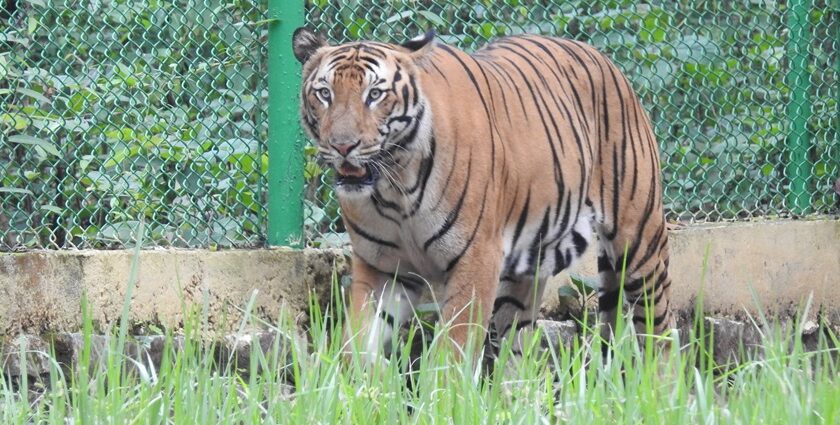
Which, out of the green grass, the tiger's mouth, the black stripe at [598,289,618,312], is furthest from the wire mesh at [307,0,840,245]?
the green grass

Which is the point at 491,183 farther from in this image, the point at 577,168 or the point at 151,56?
the point at 151,56

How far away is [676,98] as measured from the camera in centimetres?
630

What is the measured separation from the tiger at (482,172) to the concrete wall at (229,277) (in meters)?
0.37

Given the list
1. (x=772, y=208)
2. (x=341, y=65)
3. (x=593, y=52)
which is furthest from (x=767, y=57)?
(x=341, y=65)

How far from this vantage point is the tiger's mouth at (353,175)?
4.34m

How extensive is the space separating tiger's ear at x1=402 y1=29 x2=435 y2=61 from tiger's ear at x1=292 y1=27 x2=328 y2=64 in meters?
0.32

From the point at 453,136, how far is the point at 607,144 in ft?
3.57

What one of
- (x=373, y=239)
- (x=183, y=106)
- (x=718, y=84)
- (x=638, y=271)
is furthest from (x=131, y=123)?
(x=718, y=84)

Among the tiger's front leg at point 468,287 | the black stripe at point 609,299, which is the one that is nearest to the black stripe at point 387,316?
the tiger's front leg at point 468,287

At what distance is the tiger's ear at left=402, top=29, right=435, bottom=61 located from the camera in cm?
462

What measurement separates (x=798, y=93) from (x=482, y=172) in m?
2.43

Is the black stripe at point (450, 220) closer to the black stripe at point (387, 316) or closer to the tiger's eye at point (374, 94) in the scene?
the black stripe at point (387, 316)

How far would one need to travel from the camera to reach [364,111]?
4383 mm

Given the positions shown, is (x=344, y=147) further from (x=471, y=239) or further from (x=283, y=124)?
(x=283, y=124)
